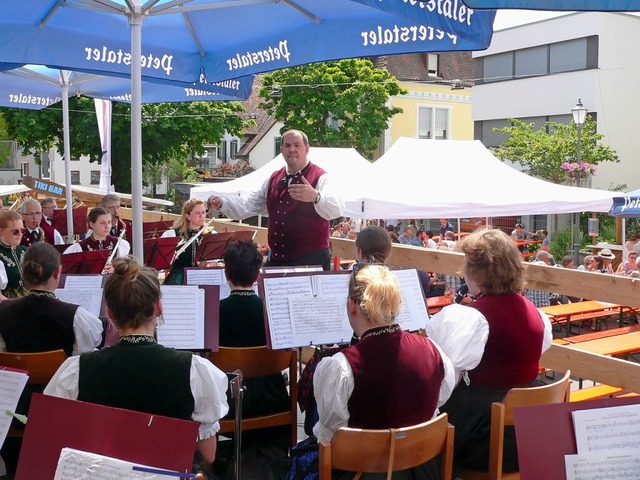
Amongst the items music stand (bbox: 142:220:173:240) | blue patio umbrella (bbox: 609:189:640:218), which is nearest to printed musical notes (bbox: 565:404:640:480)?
music stand (bbox: 142:220:173:240)

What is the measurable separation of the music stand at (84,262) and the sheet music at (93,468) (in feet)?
10.3

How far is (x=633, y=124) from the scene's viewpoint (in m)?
29.7

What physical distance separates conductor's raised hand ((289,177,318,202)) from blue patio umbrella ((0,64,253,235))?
1.97 m

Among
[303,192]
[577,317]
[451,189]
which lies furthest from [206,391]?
[451,189]

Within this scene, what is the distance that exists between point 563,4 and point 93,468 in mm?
1909

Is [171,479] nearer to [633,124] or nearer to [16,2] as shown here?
[16,2]

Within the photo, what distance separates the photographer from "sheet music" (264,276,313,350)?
3.58 m

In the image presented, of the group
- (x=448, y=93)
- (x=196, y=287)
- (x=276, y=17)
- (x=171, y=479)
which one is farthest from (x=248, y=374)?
(x=448, y=93)

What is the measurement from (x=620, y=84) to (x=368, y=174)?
21.4 metres

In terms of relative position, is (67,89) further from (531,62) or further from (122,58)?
(531,62)

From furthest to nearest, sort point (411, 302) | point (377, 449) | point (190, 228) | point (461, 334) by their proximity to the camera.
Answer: point (190, 228) < point (411, 302) < point (461, 334) < point (377, 449)

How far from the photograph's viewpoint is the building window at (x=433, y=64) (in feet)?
127

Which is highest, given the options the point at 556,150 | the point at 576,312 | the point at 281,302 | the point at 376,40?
the point at 556,150

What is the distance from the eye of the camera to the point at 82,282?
4.33 meters
